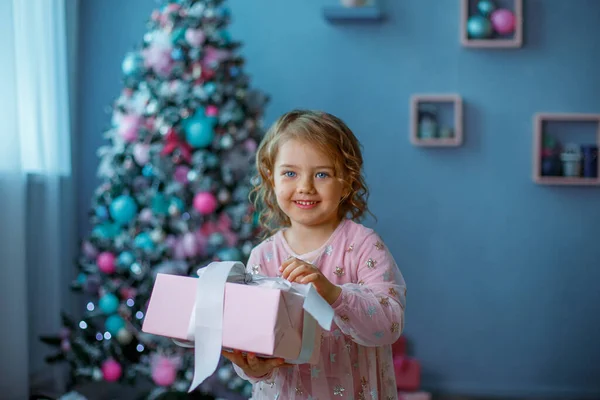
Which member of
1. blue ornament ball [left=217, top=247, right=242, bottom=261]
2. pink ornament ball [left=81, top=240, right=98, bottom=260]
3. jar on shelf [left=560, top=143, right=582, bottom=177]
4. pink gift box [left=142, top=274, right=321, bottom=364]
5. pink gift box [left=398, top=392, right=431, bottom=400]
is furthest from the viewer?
jar on shelf [left=560, top=143, right=582, bottom=177]

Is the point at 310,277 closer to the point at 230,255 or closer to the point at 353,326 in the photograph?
the point at 353,326

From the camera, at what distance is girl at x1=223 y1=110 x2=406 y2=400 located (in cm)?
128

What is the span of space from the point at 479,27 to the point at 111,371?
7.79 ft

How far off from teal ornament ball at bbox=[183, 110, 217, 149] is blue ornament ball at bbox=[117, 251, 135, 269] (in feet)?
1.77

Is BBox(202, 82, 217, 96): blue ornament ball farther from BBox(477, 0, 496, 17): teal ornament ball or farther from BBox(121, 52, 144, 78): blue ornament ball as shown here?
BBox(477, 0, 496, 17): teal ornament ball

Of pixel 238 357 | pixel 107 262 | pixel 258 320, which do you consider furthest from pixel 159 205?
pixel 258 320

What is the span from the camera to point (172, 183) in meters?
2.81

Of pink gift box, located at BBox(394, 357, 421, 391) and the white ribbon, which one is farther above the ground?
the white ribbon

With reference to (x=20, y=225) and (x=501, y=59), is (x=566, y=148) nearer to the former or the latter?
(x=501, y=59)

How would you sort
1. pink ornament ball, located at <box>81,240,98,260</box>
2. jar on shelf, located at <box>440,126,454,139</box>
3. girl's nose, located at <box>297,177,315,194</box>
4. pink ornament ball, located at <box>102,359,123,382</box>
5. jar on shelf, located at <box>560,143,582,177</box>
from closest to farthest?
1. girl's nose, located at <box>297,177,315,194</box>
2. pink ornament ball, located at <box>102,359,123,382</box>
3. pink ornament ball, located at <box>81,240,98,260</box>
4. jar on shelf, located at <box>560,143,582,177</box>
5. jar on shelf, located at <box>440,126,454,139</box>

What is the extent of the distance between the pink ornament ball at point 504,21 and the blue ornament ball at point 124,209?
199 cm

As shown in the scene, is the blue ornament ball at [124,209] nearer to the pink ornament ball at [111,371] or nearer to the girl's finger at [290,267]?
the pink ornament ball at [111,371]

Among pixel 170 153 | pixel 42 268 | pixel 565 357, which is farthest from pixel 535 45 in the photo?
pixel 42 268

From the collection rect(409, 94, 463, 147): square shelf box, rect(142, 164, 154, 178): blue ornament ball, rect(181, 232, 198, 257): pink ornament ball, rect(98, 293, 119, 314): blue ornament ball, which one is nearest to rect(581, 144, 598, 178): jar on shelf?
rect(409, 94, 463, 147): square shelf box
